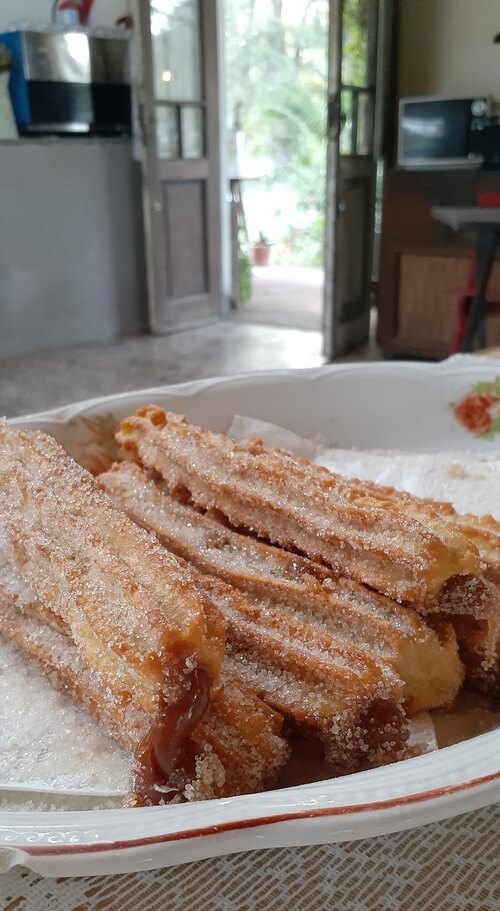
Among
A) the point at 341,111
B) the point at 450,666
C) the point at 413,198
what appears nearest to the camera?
the point at 450,666

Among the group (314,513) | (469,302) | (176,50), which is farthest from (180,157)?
(314,513)

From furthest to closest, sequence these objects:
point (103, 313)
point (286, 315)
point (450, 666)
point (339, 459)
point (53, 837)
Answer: point (286, 315) → point (103, 313) → point (339, 459) → point (450, 666) → point (53, 837)

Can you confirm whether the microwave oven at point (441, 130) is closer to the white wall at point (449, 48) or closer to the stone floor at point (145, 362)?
the white wall at point (449, 48)

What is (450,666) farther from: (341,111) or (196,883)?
(341,111)

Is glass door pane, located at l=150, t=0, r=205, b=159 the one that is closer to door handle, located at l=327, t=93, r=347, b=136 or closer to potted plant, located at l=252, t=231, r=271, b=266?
door handle, located at l=327, t=93, r=347, b=136

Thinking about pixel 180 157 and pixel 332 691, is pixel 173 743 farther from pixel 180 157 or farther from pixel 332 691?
pixel 180 157

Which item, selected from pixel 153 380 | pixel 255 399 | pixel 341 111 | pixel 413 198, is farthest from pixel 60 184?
Result: pixel 255 399

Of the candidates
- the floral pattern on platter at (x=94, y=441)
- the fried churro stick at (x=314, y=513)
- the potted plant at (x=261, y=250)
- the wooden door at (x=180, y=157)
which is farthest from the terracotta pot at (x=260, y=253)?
the fried churro stick at (x=314, y=513)
